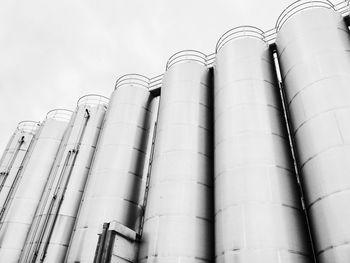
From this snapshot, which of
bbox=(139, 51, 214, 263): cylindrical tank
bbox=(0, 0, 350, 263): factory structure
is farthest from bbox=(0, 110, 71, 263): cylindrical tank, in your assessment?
bbox=(139, 51, 214, 263): cylindrical tank

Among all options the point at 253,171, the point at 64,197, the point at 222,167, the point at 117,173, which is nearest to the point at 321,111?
the point at 253,171

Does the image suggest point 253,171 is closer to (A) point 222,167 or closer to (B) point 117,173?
(A) point 222,167

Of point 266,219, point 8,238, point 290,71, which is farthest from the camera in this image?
point 8,238

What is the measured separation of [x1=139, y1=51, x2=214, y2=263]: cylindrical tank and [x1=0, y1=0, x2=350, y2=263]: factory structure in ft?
0.16

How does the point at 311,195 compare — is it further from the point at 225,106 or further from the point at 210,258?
the point at 225,106

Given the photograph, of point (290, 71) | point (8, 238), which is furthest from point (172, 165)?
point (8, 238)

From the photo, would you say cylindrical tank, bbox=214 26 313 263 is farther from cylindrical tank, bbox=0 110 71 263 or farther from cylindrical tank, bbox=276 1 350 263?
cylindrical tank, bbox=0 110 71 263

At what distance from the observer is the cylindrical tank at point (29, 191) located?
17.1 metres

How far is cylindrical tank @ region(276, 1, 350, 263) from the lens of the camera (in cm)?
836

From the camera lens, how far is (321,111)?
393 inches

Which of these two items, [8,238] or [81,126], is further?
[81,126]

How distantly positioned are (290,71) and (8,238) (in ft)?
53.5

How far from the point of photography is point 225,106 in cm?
1266

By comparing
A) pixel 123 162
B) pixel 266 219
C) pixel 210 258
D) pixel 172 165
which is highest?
pixel 123 162
